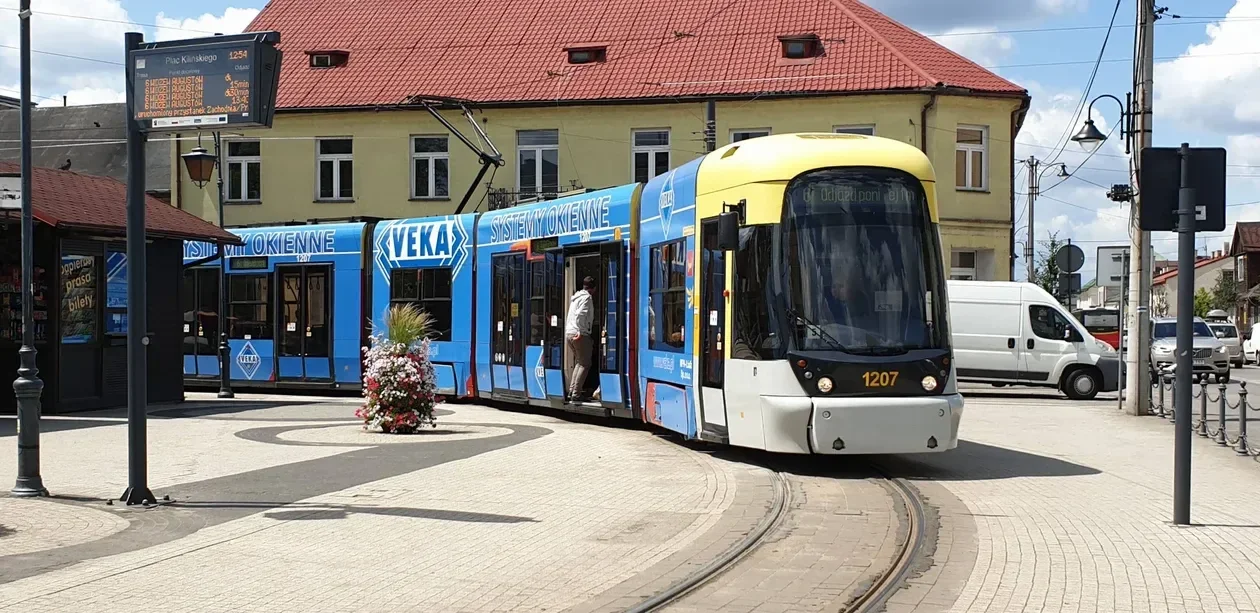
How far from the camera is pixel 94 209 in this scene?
20109mm

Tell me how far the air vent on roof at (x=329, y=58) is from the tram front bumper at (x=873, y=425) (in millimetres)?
Answer: 33615

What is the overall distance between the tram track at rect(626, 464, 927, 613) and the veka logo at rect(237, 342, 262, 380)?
15.5 metres

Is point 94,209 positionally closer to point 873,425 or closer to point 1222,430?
point 873,425

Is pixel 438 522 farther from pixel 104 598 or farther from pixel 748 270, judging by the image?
pixel 748 270

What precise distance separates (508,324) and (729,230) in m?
8.15

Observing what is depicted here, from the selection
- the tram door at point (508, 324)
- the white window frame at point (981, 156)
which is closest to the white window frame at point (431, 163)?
the white window frame at point (981, 156)

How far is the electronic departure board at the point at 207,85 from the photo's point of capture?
10484 millimetres

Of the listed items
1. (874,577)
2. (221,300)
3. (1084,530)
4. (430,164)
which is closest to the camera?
(874,577)

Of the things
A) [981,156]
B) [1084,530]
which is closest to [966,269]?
[981,156]

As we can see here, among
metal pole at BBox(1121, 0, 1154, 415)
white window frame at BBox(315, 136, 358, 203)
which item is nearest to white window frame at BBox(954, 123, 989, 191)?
metal pole at BBox(1121, 0, 1154, 415)

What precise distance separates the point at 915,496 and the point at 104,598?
658cm

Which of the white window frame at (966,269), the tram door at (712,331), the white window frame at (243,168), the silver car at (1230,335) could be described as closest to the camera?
the tram door at (712,331)

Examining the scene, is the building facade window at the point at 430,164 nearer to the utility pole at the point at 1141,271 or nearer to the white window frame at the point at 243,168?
the white window frame at the point at 243,168

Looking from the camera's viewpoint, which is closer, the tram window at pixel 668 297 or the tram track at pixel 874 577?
the tram track at pixel 874 577
